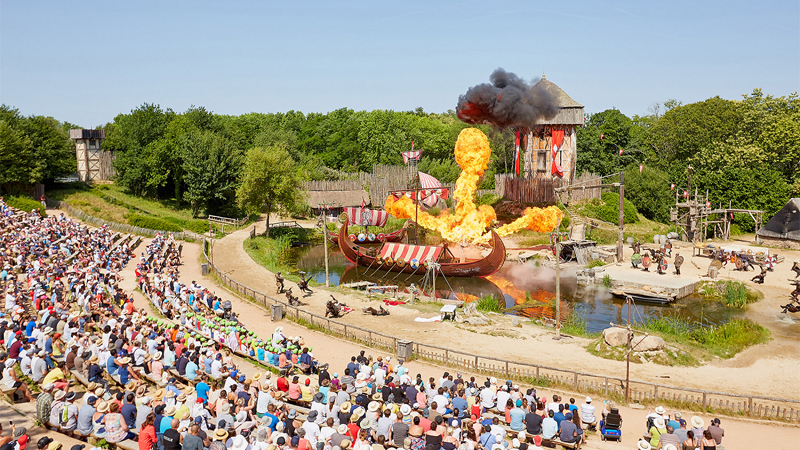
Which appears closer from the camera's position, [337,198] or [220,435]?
[220,435]

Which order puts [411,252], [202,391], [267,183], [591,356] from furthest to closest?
1. [267,183]
2. [411,252]
3. [591,356]
4. [202,391]

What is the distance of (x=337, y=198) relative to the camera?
6781 cm

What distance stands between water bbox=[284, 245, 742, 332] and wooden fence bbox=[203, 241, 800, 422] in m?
10.8

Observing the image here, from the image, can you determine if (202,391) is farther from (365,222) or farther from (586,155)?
(586,155)

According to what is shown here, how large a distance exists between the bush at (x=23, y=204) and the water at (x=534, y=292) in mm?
22522

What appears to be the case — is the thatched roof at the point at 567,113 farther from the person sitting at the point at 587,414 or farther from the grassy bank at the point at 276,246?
the person sitting at the point at 587,414

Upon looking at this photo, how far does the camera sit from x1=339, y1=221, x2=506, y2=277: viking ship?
136 ft

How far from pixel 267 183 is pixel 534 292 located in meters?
28.7

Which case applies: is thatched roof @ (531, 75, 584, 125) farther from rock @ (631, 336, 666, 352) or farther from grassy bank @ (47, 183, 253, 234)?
rock @ (631, 336, 666, 352)

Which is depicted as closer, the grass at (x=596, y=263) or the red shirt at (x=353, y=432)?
the red shirt at (x=353, y=432)

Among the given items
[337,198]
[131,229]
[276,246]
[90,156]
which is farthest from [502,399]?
[90,156]

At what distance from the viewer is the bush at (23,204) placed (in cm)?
5022

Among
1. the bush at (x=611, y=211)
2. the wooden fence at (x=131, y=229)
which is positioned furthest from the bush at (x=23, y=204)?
the bush at (x=611, y=211)

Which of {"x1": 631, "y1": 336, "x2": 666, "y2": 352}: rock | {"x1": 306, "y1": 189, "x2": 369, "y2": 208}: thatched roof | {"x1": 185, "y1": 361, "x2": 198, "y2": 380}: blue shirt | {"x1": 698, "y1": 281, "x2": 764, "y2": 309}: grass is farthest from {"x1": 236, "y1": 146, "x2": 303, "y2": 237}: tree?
{"x1": 631, "y1": 336, "x2": 666, "y2": 352}: rock
